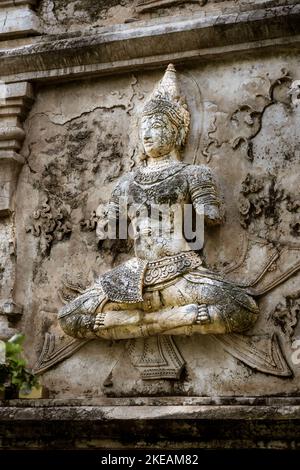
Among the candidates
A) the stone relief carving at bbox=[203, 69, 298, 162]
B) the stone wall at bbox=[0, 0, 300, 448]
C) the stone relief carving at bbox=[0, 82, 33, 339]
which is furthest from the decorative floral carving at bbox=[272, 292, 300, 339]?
the stone relief carving at bbox=[0, 82, 33, 339]

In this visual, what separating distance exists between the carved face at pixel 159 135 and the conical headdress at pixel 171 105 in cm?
3

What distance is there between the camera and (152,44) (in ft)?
23.4

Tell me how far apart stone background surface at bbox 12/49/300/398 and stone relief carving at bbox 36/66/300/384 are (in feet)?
0.27

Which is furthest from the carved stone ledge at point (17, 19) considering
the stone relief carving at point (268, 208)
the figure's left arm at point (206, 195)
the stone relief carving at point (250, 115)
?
the stone relief carving at point (268, 208)

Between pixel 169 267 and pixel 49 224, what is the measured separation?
1.13 metres

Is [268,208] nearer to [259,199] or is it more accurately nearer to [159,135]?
[259,199]

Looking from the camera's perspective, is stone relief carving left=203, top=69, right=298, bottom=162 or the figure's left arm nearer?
the figure's left arm

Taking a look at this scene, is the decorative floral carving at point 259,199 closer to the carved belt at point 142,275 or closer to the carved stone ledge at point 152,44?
the carved belt at point 142,275

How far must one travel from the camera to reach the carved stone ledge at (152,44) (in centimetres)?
680

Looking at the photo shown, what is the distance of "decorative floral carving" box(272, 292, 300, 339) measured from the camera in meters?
6.38

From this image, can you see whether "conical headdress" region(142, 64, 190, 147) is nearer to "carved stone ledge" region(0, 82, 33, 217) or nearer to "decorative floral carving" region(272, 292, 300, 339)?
"carved stone ledge" region(0, 82, 33, 217)

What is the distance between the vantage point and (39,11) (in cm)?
779

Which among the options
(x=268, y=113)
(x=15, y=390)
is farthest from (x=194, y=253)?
(x=15, y=390)

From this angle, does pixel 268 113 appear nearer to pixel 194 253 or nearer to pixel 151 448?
pixel 194 253
